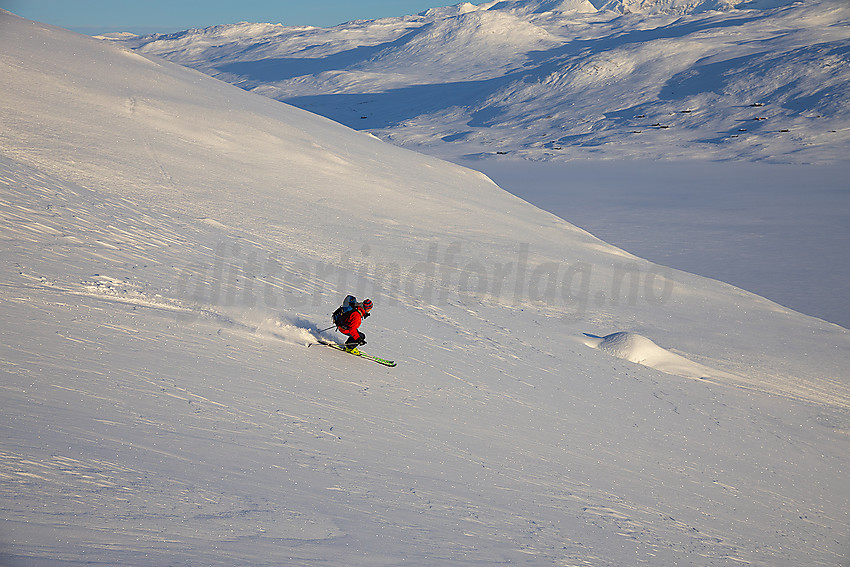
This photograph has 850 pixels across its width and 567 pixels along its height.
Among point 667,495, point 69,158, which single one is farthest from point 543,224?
point 667,495

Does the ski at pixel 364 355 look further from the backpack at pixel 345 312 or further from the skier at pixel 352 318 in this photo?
the backpack at pixel 345 312

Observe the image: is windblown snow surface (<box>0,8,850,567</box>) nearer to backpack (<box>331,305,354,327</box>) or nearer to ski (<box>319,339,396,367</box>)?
ski (<box>319,339,396,367</box>)

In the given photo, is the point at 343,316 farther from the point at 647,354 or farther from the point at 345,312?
the point at 647,354

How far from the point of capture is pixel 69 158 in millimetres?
13523

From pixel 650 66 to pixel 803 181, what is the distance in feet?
193

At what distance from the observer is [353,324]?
28.0 feet

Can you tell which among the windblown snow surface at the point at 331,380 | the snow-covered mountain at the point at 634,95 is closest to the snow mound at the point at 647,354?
A: the windblown snow surface at the point at 331,380

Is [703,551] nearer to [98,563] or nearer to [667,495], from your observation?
[667,495]

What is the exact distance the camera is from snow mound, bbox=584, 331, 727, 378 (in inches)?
517

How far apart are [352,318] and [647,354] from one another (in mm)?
7274

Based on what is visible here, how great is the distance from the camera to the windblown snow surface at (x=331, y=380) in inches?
185

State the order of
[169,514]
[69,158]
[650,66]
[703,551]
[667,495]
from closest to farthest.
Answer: [169,514]
[703,551]
[667,495]
[69,158]
[650,66]

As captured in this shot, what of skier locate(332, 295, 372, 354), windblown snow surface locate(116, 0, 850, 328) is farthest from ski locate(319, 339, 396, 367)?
windblown snow surface locate(116, 0, 850, 328)

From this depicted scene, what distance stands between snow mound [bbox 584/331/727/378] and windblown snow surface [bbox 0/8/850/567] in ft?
0.50
